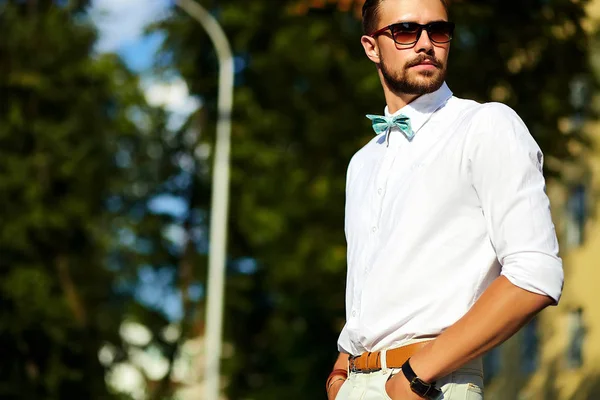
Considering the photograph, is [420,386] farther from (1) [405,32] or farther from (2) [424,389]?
(1) [405,32]

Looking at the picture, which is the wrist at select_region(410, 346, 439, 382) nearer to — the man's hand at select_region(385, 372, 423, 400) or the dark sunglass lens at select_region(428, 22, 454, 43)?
the man's hand at select_region(385, 372, 423, 400)

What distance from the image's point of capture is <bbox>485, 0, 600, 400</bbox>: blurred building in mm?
26016

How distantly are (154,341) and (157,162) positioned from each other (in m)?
4.27

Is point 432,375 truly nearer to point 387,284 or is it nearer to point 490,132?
point 387,284

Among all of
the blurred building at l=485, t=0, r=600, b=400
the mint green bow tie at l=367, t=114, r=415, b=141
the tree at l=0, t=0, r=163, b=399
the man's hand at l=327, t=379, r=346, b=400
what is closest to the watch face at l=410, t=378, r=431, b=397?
the man's hand at l=327, t=379, r=346, b=400

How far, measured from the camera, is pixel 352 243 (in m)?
3.41

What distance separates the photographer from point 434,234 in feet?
9.95

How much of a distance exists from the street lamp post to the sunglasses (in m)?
18.6

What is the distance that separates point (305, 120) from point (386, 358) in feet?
66.6

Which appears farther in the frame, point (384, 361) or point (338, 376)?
point (338, 376)

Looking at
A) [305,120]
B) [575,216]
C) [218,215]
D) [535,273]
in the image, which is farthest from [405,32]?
[575,216]

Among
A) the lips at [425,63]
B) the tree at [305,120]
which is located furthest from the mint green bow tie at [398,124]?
the tree at [305,120]

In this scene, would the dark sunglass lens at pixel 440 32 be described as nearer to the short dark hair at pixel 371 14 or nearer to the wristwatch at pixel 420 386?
the short dark hair at pixel 371 14

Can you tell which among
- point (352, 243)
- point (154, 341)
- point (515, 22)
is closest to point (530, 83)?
point (515, 22)
